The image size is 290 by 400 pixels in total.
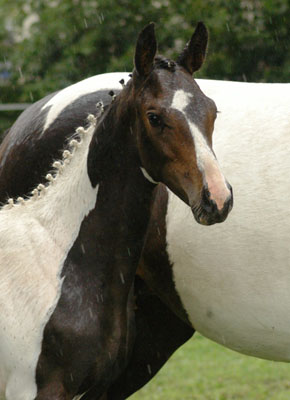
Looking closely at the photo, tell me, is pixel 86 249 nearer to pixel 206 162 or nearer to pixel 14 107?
pixel 206 162

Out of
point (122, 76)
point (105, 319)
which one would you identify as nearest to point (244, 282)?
point (105, 319)

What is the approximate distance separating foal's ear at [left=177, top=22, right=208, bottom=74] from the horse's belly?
727 millimetres

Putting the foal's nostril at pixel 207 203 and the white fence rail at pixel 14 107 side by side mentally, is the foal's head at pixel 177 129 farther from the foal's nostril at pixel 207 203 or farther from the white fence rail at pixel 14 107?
the white fence rail at pixel 14 107

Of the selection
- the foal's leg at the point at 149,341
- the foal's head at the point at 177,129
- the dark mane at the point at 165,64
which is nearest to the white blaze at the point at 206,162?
the foal's head at the point at 177,129

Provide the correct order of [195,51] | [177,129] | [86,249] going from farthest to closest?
Answer: [86,249]
[195,51]
[177,129]

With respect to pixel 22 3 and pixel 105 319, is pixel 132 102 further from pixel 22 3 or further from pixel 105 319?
pixel 22 3

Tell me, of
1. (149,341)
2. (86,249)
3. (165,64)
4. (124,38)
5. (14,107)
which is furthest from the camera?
(124,38)

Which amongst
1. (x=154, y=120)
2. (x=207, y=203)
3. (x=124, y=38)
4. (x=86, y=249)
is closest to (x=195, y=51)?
(x=154, y=120)

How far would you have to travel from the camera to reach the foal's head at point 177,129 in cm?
304

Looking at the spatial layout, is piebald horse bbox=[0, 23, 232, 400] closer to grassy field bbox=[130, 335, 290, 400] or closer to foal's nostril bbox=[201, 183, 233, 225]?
foal's nostril bbox=[201, 183, 233, 225]

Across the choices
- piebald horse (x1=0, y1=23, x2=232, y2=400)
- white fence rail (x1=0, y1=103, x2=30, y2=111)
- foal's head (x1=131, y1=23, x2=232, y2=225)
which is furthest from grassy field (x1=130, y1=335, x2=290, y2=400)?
foal's head (x1=131, y1=23, x2=232, y2=225)

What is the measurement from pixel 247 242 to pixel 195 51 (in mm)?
881

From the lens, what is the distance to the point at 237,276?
382 centimetres

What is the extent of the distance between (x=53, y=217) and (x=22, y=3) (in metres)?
7.83
